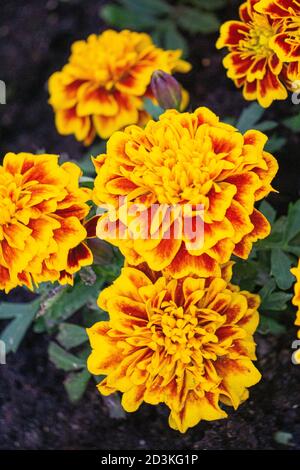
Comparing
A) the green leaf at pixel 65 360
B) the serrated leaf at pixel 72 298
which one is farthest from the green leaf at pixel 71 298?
the green leaf at pixel 65 360

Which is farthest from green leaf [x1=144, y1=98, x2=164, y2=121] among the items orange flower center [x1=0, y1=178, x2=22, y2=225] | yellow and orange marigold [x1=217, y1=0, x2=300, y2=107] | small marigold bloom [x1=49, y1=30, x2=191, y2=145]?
orange flower center [x1=0, y1=178, x2=22, y2=225]

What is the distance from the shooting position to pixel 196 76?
2.28 meters

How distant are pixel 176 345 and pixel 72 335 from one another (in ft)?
1.61

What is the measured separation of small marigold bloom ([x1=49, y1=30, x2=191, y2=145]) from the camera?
1.73 meters

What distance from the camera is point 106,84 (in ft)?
5.74

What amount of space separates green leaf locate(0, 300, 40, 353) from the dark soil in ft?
0.55

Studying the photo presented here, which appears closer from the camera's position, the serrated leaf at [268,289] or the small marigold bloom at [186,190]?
the small marigold bloom at [186,190]

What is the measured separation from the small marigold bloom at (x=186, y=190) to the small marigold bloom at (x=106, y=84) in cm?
44

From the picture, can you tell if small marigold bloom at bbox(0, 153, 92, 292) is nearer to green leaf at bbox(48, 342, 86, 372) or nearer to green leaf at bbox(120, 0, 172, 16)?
green leaf at bbox(48, 342, 86, 372)

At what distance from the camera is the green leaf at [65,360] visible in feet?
5.76

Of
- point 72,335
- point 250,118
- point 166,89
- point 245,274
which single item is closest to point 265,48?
point 166,89

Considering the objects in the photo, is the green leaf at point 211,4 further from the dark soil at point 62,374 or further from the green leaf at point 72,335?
the green leaf at point 72,335
